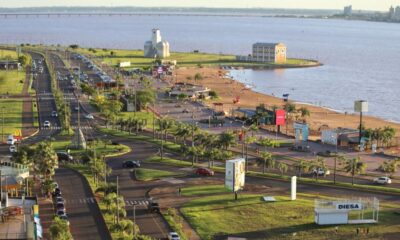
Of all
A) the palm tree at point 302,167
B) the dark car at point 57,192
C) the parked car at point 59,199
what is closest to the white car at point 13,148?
the dark car at point 57,192

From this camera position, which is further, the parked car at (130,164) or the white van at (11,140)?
the white van at (11,140)

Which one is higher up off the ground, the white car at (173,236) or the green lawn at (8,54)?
the green lawn at (8,54)

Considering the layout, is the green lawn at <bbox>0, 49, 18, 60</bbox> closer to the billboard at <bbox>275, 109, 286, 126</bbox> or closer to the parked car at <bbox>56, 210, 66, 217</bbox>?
the billboard at <bbox>275, 109, 286, 126</bbox>

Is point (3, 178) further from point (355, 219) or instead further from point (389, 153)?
point (389, 153)

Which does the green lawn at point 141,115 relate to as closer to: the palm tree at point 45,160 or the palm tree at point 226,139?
the palm tree at point 226,139

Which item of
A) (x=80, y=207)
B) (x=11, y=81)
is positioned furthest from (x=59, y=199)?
(x=11, y=81)

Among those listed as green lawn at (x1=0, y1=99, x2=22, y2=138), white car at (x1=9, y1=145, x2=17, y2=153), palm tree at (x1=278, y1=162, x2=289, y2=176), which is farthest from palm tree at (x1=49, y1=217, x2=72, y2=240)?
green lawn at (x1=0, y1=99, x2=22, y2=138)

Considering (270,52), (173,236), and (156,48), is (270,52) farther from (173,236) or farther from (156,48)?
(173,236)
